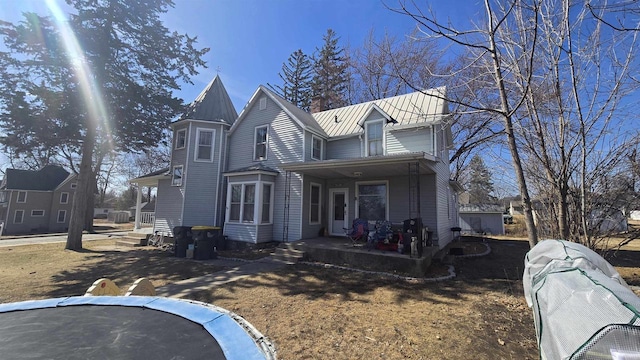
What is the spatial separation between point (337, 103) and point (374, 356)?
21.3 meters

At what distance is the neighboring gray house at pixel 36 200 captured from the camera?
1038 inches

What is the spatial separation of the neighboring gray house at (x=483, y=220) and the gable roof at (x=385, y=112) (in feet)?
45.3

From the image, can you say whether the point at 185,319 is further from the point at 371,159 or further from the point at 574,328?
the point at 371,159

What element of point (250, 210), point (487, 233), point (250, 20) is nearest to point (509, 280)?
point (250, 210)

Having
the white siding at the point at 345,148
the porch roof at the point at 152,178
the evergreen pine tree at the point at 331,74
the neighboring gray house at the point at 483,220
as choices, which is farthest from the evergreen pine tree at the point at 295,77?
the neighboring gray house at the point at 483,220

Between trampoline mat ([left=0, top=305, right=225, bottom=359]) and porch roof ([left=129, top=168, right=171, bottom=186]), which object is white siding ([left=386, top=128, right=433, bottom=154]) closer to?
trampoline mat ([left=0, top=305, right=225, bottom=359])

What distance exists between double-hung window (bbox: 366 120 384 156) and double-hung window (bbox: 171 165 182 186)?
9.37 meters

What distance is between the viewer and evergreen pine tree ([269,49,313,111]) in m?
27.0

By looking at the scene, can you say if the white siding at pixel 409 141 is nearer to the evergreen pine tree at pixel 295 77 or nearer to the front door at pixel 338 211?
the front door at pixel 338 211

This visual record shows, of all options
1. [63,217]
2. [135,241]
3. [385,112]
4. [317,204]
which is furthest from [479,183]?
[63,217]

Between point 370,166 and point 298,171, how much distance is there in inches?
123

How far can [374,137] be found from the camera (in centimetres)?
1167

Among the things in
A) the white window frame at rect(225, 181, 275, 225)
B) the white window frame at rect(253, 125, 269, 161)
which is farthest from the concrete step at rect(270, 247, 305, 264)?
the white window frame at rect(253, 125, 269, 161)

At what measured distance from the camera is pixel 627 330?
1.45 metres
